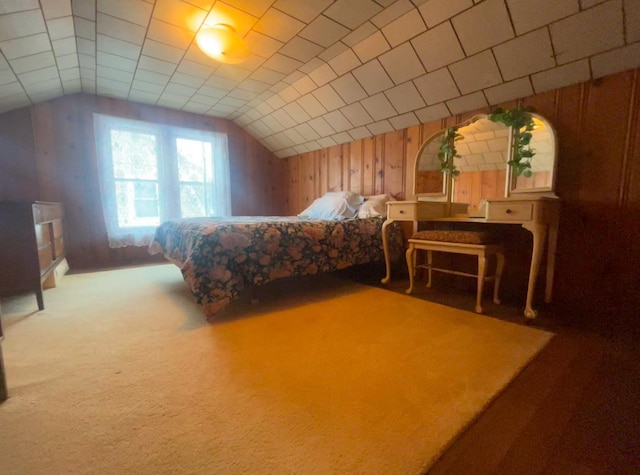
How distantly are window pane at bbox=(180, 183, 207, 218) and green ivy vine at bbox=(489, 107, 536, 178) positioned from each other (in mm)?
3705

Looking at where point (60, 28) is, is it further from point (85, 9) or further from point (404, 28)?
point (404, 28)

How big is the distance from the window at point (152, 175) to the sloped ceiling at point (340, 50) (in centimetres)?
56

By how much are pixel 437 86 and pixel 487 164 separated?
0.78 meters

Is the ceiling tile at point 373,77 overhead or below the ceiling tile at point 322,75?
below

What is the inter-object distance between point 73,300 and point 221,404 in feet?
6.42

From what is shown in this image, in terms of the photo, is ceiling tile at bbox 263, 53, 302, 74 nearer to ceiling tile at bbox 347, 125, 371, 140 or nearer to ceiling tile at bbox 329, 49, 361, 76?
ceiling tile at bbox 329, 49, 361, 76

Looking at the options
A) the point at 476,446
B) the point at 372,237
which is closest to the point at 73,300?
the point at 372,237

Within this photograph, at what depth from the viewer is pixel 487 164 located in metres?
2.23

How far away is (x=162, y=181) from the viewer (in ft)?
12.0

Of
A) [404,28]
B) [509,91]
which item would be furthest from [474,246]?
[404,28]

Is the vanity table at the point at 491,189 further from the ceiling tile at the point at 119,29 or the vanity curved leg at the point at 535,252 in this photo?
the ceiling tile at the point at 119,29

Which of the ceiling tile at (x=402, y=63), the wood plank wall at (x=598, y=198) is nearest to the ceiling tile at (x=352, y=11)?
the ceiling tile at (x=402, y=63)

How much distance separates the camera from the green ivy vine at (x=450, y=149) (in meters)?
2.34

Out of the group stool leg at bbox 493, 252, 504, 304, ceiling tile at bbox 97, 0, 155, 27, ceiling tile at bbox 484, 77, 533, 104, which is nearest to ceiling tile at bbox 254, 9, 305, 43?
ceiling tile at bbox 97, 0, 155, 27
